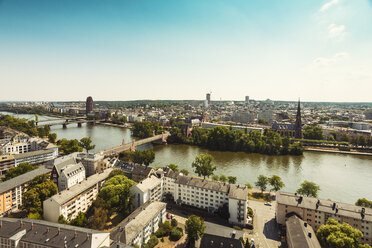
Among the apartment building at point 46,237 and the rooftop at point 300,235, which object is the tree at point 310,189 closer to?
the rooftop at point 300,235

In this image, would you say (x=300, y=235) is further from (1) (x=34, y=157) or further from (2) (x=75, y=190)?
(1) (x=34, y=157)

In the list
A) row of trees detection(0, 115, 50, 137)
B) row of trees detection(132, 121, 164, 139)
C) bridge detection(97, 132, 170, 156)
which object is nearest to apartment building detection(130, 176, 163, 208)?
bridge detection(97, 132, 170, 156)

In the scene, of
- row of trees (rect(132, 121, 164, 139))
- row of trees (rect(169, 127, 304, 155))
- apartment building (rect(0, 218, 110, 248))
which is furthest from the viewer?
row of trees (rect(132, 121, 164, 139))

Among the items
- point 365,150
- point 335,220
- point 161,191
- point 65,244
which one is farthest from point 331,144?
point 65,244

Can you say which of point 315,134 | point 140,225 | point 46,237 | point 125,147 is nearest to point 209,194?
point 140,225

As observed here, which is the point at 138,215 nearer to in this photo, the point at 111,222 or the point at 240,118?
the point at 111,222

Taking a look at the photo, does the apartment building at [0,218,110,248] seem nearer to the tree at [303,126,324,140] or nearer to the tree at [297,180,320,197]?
the tree at [297,180,320,197]
